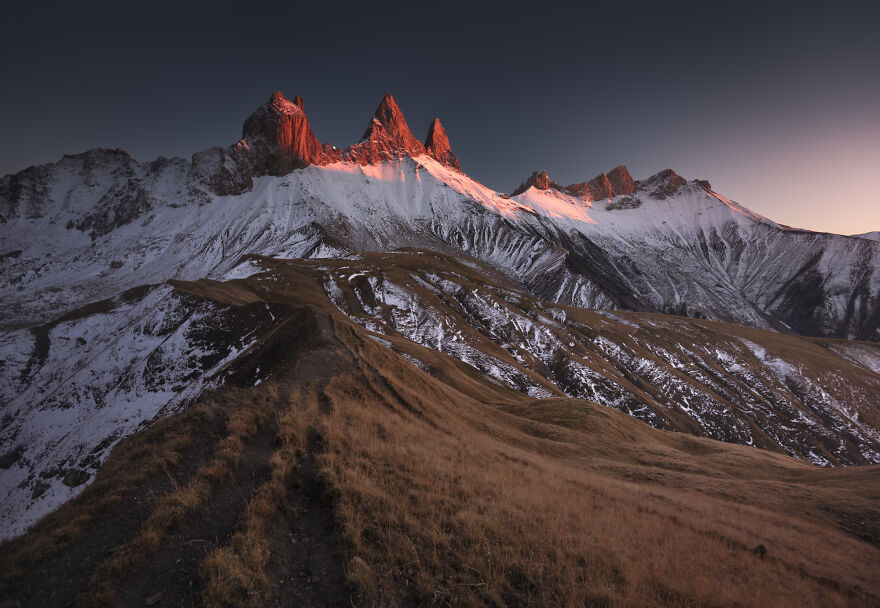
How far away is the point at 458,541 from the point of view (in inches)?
275

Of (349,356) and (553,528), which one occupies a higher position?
(349,356)

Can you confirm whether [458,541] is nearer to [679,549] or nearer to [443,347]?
[679,549]

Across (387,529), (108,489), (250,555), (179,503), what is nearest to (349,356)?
(108,489)

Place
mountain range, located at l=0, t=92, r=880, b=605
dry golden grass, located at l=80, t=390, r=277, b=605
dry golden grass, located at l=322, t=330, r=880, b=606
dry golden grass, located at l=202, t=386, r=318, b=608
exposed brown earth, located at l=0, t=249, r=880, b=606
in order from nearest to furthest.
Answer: dry golden grass, located at l=202, t=386, r=318, b=608, dry golden grass, located at l=80, t=390, r=277, b=605, exposed brown earth, located at l=0, t=249, r=880, b=606, dry golden grass, located at l=322, t=330, r=880, b=606, mountain range, located at l=0, t=92, r=880, b=605

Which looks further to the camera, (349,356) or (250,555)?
(349,356)

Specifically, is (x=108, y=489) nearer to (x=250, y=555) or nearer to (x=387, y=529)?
(x=250, y=555)

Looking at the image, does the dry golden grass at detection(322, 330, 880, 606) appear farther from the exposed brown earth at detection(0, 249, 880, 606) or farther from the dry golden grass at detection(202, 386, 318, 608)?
the dry golden grass at detection(202, 386, 318, 608)

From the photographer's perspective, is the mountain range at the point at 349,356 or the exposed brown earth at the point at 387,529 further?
the mountain range at the point at 349,356

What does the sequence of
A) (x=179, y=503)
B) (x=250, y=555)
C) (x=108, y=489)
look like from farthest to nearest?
(x=108, y=489) → (x=179, y=503) → (x=250, y=555)

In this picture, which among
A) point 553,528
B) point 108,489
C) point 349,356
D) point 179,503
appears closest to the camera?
point 179,503

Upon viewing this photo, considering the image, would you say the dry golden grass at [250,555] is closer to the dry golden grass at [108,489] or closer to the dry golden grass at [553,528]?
the dry golden grass at [553,528]

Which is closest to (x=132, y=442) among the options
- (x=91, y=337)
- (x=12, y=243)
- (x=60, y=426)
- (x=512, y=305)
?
(x=60, y=426)

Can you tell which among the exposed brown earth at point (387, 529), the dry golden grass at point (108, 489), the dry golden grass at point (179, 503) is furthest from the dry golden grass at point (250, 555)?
the dry golden grass at point (108, 489)

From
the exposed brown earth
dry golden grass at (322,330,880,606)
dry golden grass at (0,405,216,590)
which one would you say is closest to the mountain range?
dry golden grass at (0,405,216,590)
